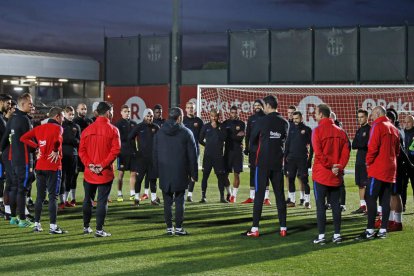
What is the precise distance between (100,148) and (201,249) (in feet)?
7.22

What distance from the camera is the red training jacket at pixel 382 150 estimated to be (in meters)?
10.7

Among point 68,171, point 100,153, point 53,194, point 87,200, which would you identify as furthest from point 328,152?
point 68,171

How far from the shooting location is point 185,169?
1123 centimetres

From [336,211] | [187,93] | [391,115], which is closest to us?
[336,211]

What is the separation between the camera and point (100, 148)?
427 inches

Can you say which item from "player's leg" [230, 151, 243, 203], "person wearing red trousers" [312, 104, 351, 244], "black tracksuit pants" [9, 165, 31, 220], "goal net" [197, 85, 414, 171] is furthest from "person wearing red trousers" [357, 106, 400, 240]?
"goal net" [197, 85, 414, 171]

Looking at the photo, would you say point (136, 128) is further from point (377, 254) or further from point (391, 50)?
point (391, 50)

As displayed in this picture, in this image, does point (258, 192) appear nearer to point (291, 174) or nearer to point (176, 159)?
point (176, 159)

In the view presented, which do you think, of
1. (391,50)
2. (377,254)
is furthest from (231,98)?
(377,254)

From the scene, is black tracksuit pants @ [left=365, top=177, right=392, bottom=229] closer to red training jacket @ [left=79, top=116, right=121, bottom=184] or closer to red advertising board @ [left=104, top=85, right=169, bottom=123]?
red training jacket @ [left=79, top=116, right=121, bottom=184]

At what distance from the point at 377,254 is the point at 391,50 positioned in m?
28.0

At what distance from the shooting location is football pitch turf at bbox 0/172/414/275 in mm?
8750

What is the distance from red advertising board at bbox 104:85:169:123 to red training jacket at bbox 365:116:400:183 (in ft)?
98.0

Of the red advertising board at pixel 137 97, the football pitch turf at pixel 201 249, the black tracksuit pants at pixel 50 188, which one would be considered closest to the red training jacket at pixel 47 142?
the black tracksuit pants at pixel 50 188
